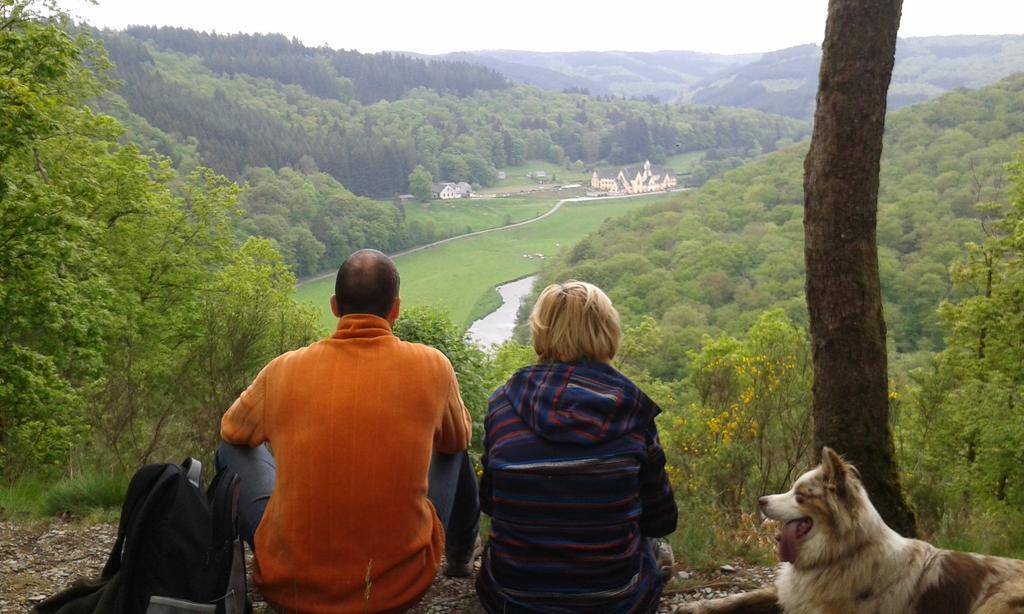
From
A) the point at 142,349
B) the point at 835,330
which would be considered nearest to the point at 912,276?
the point at 142,349

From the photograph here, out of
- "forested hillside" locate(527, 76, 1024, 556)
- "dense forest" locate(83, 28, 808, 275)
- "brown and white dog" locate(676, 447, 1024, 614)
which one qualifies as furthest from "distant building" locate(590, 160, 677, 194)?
"brown and white dog" locate(676, 447, 1024, 614)

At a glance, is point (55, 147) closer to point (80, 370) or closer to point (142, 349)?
point (142, 349)

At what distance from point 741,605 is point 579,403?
1.69 metres

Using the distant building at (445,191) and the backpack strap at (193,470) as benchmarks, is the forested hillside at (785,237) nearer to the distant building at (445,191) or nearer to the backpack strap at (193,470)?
the distant building at (445,191)

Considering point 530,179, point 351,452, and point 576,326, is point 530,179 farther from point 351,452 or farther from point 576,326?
point 351,452

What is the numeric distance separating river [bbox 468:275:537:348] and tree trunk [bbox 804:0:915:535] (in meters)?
44.1

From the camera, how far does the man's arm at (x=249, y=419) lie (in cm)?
292

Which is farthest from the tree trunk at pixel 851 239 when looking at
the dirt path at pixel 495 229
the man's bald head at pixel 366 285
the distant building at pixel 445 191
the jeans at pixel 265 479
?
the distant building at pixel 445 191

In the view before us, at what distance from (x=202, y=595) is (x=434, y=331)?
28.2 ft

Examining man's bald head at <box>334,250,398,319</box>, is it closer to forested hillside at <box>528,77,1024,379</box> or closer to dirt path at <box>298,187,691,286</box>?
forested hillside at <box>528,77,1024,379</box>

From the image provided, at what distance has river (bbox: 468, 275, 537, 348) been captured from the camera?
54.6m

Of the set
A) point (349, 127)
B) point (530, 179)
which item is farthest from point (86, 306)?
point (530, 179)

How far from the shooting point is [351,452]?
8.96 ft

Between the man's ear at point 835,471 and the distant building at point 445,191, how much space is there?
105029mm
